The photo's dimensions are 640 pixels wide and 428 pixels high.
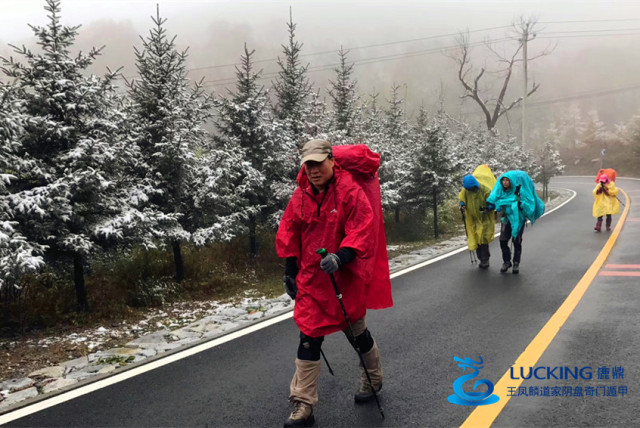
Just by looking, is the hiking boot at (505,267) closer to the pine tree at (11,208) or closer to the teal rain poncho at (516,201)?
the teal rain poncho at (516,201)

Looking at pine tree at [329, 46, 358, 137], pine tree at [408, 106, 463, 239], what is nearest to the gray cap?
pine tree at [408, 106, 463, 239]

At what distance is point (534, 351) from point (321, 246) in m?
2.80

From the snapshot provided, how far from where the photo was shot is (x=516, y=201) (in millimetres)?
8766

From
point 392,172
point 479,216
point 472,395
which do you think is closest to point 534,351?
A: point 472,395

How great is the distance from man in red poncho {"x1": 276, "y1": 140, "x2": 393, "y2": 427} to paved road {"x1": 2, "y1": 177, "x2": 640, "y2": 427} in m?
0.50

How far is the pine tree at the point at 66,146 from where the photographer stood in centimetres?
615

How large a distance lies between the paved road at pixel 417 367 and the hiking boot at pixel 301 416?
14cm

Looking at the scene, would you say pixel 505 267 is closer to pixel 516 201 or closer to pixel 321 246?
pixel 516 201

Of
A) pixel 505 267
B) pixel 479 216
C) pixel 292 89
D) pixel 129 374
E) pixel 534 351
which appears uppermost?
pixel 292 89

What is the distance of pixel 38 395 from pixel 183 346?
1.54 meters

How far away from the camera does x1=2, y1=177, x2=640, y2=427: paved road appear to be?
3.56 metres

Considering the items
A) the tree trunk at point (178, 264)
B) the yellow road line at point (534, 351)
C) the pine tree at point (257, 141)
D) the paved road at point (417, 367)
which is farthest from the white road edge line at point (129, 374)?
the pine tree at point (257, 141)

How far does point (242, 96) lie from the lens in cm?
1113

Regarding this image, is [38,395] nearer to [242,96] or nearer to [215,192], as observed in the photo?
[215,192]
